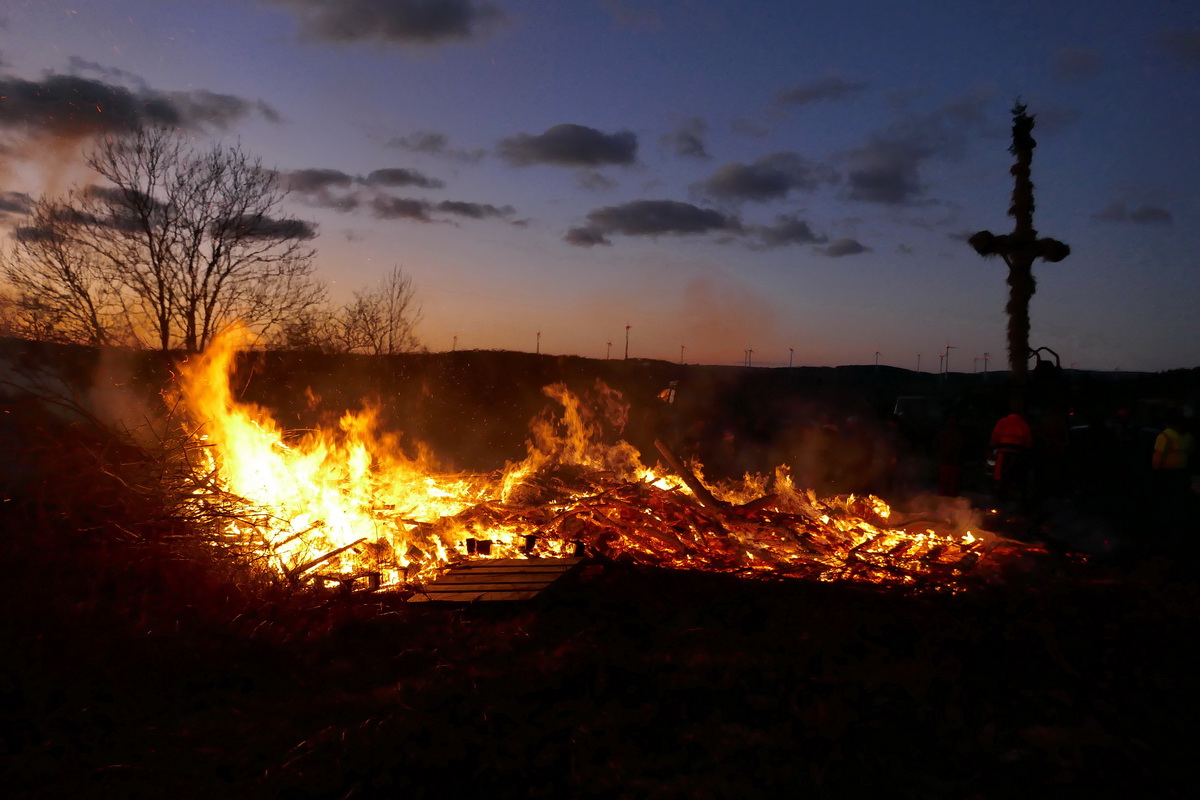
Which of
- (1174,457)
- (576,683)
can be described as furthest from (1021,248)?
(576,683)

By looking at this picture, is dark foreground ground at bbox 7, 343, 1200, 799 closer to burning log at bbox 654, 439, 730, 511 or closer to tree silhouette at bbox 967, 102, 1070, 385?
burning log at bbox 654, 439, 730, 511

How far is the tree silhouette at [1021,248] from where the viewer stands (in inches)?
603

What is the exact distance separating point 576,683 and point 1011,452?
7849 mm

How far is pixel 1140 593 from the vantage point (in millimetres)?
5949

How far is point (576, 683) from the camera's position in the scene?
4.42m

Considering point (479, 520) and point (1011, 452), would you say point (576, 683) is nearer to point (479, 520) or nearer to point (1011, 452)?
point (479, 520)

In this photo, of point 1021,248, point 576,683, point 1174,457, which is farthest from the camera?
point 1021,248

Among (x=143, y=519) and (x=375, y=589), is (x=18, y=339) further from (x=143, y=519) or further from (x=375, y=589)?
(x=375, y=589)

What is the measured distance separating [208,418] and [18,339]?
7285 millimetres

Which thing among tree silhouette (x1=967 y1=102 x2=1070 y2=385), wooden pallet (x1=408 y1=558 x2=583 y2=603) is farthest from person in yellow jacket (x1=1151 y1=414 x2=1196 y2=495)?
wooden pallet (x1=408 y1=558 x2=583 y2=603)

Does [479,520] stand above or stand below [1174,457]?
below

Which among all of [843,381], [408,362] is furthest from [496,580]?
[843,381]

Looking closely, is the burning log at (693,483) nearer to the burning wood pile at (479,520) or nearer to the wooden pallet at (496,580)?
the burning wood pile at (479,520)

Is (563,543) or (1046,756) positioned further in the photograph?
(563,543)
